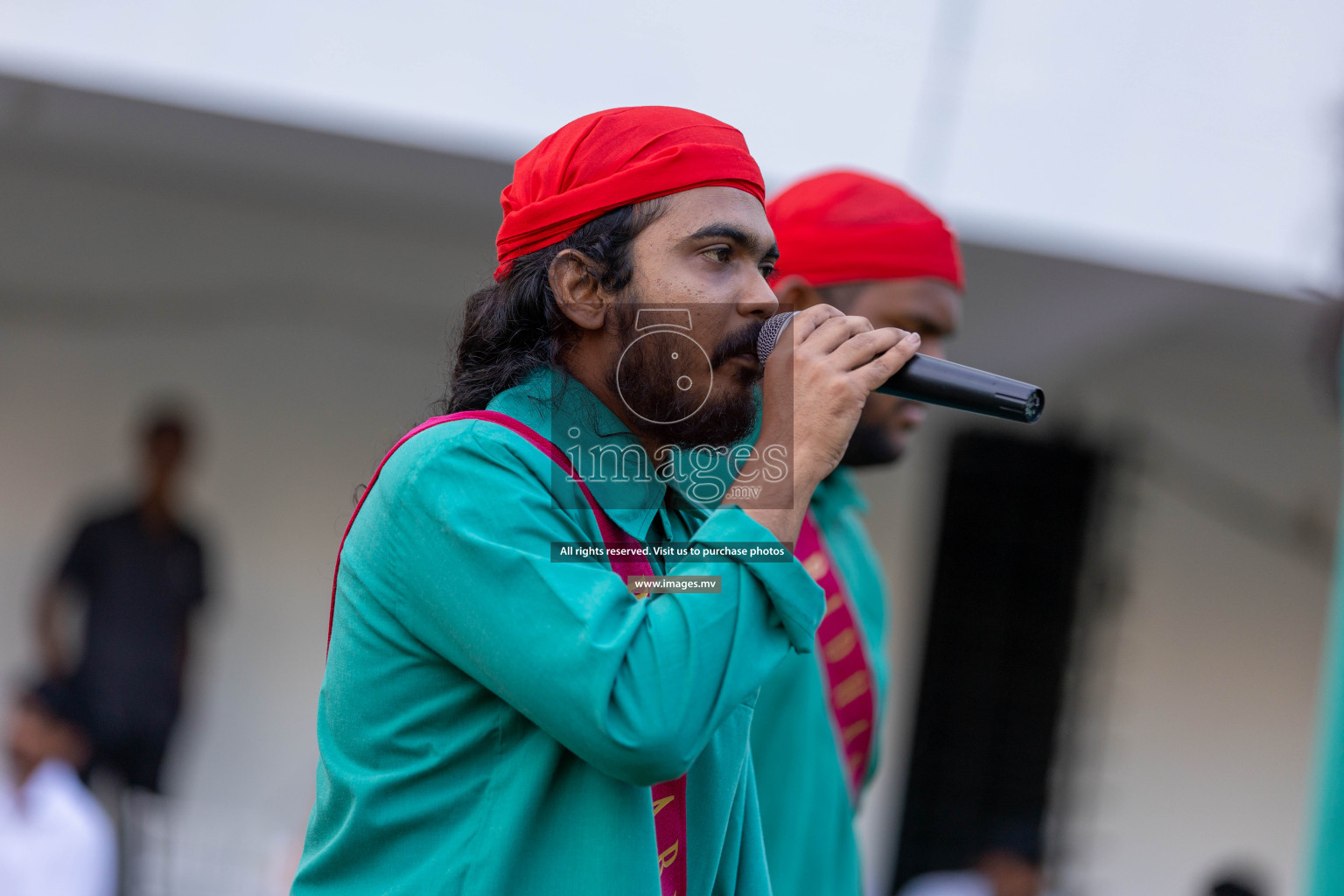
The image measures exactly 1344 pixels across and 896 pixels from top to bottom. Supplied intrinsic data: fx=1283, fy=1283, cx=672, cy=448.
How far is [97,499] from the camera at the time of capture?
18.7ft

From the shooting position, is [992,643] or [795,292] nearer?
[795,292]

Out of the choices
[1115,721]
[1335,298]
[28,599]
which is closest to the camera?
[1335,298]

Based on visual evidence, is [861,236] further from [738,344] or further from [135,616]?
[135,616]

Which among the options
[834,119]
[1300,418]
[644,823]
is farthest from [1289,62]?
[644,823]

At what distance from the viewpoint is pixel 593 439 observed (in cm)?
158

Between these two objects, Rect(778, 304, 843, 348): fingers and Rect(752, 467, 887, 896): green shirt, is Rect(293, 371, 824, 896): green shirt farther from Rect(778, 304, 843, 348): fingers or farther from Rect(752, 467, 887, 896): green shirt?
Answer: Rect(752, 467, 887, 896): green shirt

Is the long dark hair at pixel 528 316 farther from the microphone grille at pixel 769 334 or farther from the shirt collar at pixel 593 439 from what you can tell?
the microphone grille at pixel 769 334

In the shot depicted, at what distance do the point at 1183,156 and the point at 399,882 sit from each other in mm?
4456

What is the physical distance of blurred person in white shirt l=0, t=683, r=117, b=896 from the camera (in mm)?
4352

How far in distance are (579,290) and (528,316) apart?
0.29ft

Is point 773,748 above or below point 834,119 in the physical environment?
below

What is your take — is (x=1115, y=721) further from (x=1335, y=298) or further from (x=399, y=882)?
(x=399, y=882)

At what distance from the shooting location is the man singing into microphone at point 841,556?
2.16 meters

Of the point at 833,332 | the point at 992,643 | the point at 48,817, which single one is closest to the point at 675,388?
the point at 833,332
